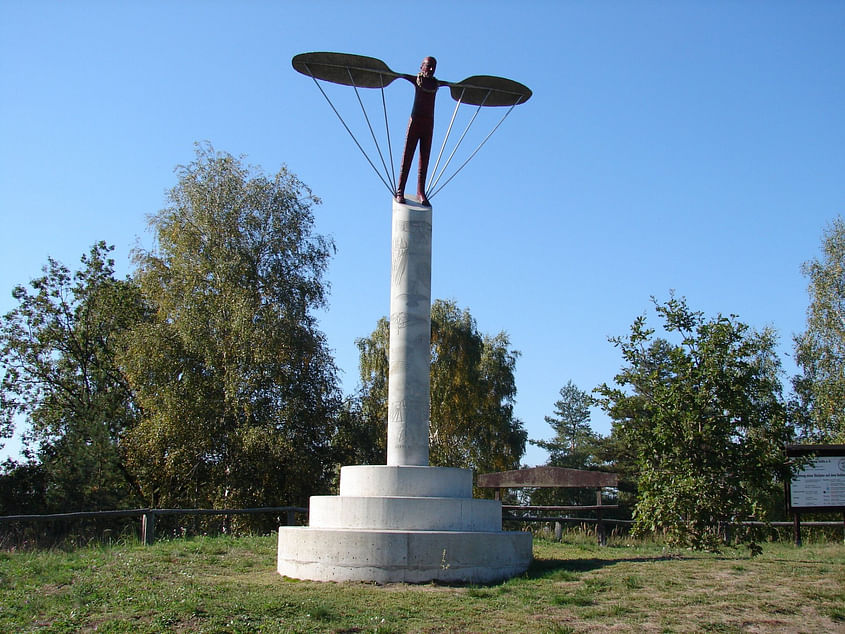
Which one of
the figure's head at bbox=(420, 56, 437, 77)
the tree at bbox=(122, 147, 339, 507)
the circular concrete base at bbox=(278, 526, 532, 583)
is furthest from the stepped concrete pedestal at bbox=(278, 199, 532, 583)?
the tree at bbox=(122, 147, 339, 507)

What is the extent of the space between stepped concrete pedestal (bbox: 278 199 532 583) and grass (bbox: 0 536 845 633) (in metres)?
0.36

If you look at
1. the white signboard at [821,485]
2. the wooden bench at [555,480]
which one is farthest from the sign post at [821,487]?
the wooden bench at [555,480]

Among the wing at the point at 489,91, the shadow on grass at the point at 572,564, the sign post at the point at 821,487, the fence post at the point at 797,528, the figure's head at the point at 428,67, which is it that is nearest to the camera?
the shadow on grass at the point at 572,564

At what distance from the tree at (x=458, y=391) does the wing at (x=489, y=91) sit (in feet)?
60.6

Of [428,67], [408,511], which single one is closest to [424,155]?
[428,67]

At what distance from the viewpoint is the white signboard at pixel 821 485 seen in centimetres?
1739

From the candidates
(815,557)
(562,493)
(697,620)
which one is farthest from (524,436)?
(697,620)

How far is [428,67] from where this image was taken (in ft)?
48.6

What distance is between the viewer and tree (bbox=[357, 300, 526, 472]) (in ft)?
112

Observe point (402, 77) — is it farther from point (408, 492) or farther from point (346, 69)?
point (408, 492)

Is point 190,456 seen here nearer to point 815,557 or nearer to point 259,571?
point 259,571

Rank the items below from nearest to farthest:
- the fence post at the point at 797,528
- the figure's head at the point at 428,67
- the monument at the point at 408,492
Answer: the monument at the point at 408,492 → the figure's head at the point at 428,67 → the fence post at the point at 797,528

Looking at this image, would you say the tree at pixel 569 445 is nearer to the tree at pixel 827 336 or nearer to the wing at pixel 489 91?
the tree at pixel 827 336

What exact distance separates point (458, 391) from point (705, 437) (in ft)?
73.7
